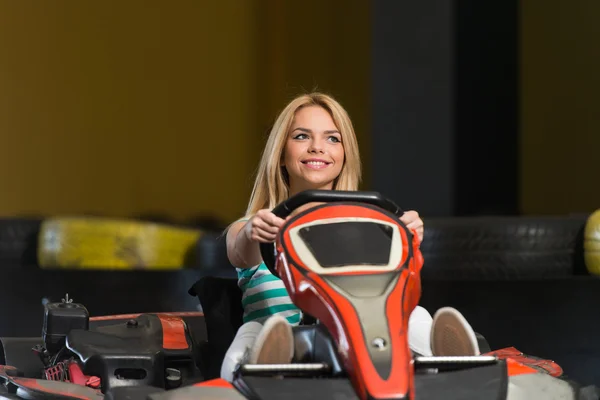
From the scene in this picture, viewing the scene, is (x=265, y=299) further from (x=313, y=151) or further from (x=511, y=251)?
(x=511, y=251)

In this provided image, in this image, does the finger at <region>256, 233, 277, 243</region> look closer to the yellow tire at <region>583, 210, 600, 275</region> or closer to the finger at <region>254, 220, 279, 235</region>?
the finger at <region>254, 220, 279, 235</region>

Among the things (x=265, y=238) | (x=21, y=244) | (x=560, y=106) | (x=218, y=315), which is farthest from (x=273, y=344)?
(x=560, y=106)

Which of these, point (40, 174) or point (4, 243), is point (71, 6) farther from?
point (4, 243)

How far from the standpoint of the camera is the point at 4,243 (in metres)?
3.41

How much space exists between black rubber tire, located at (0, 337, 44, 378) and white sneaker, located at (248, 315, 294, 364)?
2.45ft

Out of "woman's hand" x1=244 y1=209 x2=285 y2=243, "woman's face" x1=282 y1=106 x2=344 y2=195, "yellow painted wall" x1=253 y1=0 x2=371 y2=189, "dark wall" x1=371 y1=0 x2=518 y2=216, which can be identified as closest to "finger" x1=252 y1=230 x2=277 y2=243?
"woman's hand" x1=244 y1=209 x2=285 y2=243

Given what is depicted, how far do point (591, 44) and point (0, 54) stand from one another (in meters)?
3.01

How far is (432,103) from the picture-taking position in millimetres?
3771

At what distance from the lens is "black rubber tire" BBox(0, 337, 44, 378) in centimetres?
205

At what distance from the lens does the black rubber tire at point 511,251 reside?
2.61 meters

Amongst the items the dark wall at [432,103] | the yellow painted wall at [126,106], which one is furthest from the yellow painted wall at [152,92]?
the dark wall at [432,103]

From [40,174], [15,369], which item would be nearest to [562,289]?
[15,369]

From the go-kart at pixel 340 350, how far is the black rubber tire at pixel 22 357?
22cm

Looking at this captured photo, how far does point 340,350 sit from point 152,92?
4.82m
